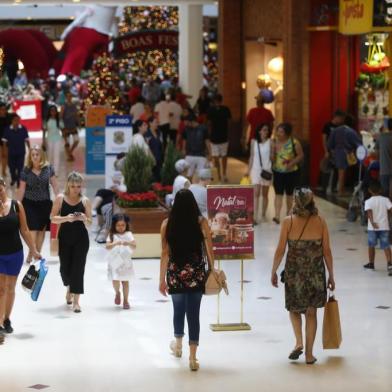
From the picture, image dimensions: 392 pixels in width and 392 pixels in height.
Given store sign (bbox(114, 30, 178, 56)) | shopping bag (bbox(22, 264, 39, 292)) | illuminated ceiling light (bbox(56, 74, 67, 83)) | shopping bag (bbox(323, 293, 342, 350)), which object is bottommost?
shopping bag (bbox(323, 293, 342, 350))

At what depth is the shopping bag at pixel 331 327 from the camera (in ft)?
32.5

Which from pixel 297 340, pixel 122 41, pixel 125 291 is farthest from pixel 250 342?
pixel 122 41

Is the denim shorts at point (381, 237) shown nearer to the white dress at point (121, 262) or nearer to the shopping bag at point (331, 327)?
the white dress at point (121, 262)

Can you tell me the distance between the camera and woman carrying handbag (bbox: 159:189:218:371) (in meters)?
9.54

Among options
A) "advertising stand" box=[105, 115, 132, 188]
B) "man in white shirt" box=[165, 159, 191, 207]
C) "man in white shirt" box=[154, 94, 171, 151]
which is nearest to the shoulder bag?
"man in white shirt" box=[165, 159, 191, 207]

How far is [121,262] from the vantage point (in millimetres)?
12039

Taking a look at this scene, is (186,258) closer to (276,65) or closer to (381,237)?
(381,237)

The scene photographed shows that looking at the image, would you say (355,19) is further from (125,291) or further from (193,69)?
(193,69)

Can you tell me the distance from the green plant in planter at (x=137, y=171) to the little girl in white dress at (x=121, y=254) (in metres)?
3.48

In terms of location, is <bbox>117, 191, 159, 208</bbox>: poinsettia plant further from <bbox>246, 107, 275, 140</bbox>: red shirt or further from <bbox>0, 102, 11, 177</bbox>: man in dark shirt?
<bbox>0, 102, 11, 177</bbox>: man in dark shirt

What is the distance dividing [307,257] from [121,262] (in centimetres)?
277

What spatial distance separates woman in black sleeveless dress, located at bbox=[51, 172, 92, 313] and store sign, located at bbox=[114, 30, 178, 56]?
23335mm

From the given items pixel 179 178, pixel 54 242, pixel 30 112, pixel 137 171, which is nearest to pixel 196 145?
pixel 137 171

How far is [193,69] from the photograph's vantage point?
1282 inches
